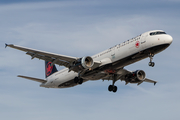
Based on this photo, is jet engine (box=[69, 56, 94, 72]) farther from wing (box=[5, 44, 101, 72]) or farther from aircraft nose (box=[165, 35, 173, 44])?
aircraft nose (box=[165, 35, 173, 44])

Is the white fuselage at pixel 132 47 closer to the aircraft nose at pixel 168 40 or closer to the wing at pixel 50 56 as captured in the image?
the aircraft nose at pixel 168 40

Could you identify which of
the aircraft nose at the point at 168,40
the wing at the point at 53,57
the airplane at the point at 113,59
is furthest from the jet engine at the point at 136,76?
the aircraft nose at the point at 168,40

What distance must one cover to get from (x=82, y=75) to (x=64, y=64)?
282 centimetres

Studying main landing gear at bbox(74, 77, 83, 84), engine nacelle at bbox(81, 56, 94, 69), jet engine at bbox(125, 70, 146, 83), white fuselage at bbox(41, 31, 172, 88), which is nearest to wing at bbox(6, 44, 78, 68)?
engine nacelle at bbox(81, 56, 94, 69)

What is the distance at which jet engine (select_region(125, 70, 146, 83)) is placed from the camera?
48.4 m

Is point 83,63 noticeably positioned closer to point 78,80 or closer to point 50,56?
point 78,80

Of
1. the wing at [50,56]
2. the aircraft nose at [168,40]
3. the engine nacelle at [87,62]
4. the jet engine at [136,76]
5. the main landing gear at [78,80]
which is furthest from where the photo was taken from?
the jet engine at [136,76]

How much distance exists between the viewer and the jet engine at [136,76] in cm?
4841

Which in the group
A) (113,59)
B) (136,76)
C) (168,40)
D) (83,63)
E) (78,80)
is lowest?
(78,80)

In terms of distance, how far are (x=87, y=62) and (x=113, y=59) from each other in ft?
11.1

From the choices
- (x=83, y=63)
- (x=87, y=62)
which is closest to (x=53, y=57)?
(x=83, y=63)

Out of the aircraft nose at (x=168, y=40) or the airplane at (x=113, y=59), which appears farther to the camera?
the airplane at (x=113, y=59)

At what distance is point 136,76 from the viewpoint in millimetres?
48281

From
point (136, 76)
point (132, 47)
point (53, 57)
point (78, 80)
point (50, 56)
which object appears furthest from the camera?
point (136, 76)
